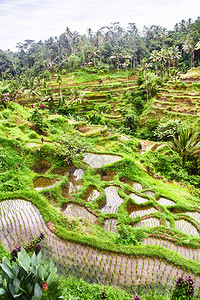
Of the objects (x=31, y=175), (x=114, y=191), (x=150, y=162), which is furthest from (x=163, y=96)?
(x=31, y=175)

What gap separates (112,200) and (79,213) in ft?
6.08

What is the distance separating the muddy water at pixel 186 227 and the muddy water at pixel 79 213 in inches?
136

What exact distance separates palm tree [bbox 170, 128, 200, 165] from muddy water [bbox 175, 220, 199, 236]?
319 inches

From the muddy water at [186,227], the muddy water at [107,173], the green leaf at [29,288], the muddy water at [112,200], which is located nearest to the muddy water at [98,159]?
the muddy water at [107,173]

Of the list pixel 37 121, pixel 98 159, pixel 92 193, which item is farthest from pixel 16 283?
pixel 37 121

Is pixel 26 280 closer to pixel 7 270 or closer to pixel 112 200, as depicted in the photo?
pixel 7 270

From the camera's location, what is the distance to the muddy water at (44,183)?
8977 millimetres

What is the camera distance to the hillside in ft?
16.6

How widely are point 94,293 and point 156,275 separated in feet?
5.50

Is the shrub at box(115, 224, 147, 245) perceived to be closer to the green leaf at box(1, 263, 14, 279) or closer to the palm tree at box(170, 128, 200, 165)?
the green leaf at box(1, 263, 14, 279)

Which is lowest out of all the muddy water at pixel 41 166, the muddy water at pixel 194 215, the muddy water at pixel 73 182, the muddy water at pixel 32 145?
the muddy water at pixel 194 215

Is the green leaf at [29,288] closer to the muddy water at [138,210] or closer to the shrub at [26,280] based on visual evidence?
the shrub at [26,280]

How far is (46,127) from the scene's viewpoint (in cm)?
1391

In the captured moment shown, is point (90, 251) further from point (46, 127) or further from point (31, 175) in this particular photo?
point (46, 127)
